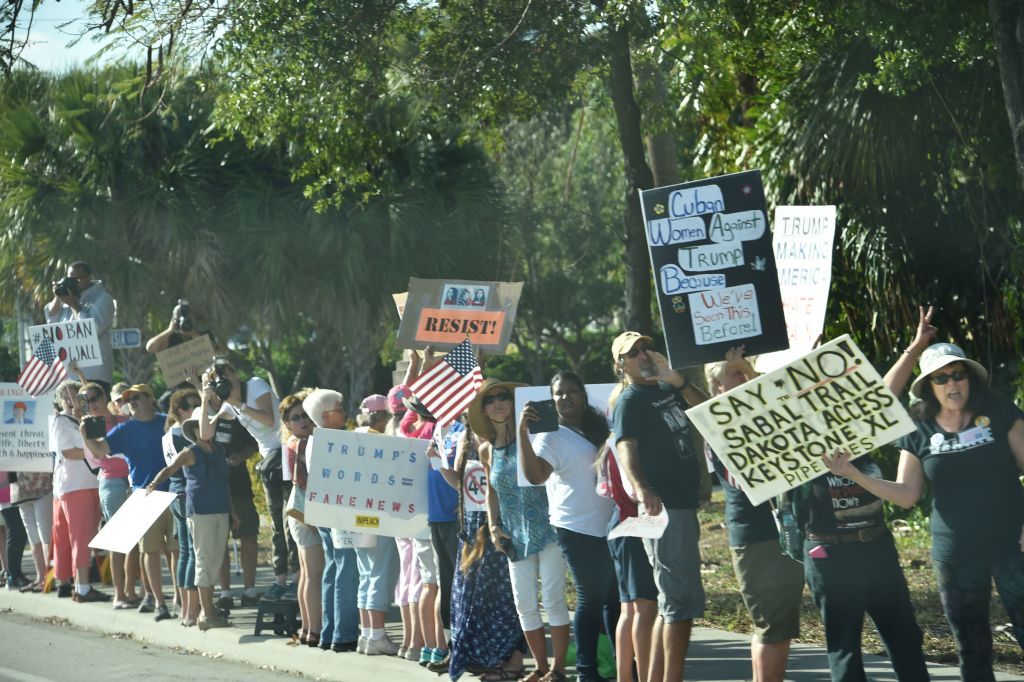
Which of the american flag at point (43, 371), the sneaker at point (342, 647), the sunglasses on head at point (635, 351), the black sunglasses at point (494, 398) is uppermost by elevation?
the american flag at point (43, 371)

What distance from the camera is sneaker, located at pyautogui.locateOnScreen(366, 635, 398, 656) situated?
8.13 meters

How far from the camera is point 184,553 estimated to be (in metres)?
9.59

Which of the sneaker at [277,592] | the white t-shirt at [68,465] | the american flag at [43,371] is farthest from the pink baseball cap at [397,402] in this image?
the american flag at [43,371]

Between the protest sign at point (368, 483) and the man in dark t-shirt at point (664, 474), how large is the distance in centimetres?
211

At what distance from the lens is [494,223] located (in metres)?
18.6

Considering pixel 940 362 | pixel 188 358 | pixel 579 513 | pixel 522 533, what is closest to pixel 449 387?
pixel 522 533

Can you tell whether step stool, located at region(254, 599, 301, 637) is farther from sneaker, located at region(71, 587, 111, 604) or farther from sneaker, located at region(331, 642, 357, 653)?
sneaker, located at region(71, 587, 111, 604)

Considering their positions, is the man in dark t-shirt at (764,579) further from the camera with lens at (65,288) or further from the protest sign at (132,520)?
the camera with lens at (65,288)

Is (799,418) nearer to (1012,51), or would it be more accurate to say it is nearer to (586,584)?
(586,584)

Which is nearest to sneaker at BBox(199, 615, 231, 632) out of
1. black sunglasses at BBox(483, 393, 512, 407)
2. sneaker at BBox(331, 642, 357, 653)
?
sneaker at BBox(331, 642, 357, 653)

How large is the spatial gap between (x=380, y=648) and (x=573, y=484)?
2090 millimetres

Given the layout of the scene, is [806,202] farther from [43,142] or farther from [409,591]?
[43,142]

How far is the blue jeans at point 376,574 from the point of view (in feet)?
26.8

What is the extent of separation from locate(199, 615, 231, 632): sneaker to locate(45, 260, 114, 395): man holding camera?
323cm
